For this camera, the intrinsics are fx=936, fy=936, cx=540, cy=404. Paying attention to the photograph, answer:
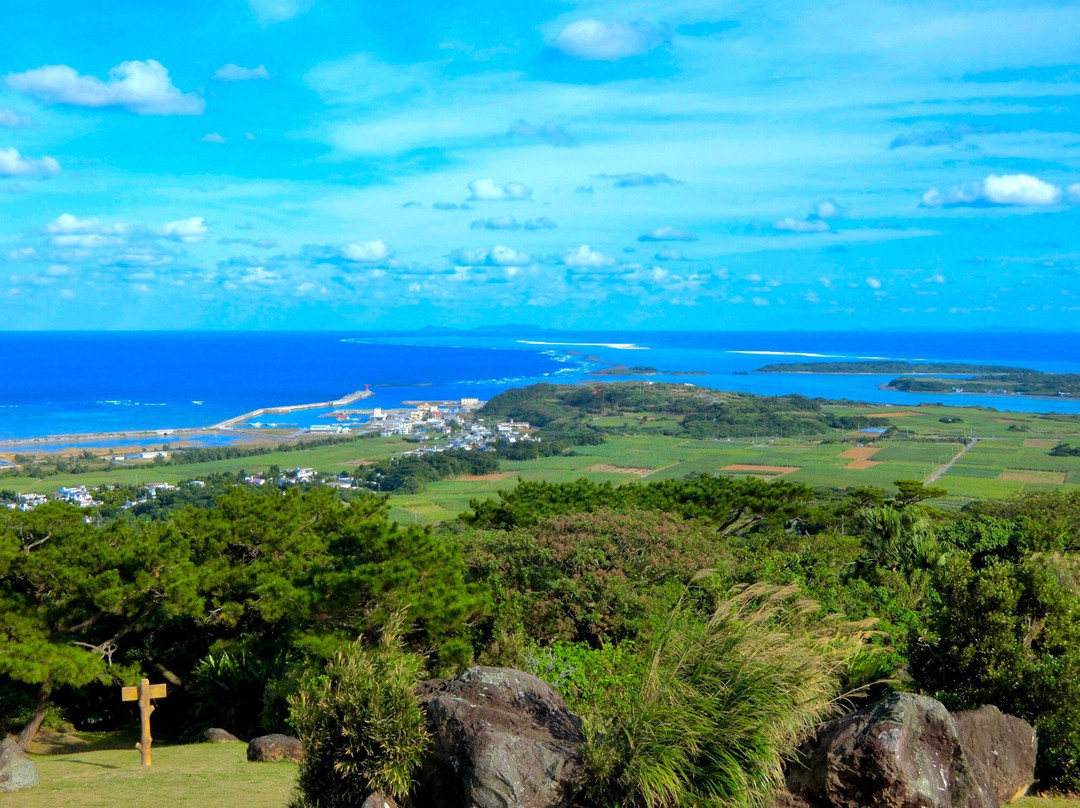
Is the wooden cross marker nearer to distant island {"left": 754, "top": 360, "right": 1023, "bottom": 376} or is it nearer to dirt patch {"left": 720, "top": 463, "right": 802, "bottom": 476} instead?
dirt patch {"left": 720, "top": 463, "right": 802, "bottom": 476}

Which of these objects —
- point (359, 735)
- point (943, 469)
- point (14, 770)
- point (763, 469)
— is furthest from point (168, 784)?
point (943, 469)

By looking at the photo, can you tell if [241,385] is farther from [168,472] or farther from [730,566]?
[730,566]

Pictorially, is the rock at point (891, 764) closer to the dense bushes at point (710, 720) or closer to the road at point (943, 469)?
the dense bushes at point (710, 720)

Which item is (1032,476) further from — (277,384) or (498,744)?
(277,384)

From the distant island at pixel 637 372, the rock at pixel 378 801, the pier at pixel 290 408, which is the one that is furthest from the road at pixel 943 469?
the distant island at pixel 637 372

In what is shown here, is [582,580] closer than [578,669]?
No

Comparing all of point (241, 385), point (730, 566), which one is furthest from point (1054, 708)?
point (241, 385)
